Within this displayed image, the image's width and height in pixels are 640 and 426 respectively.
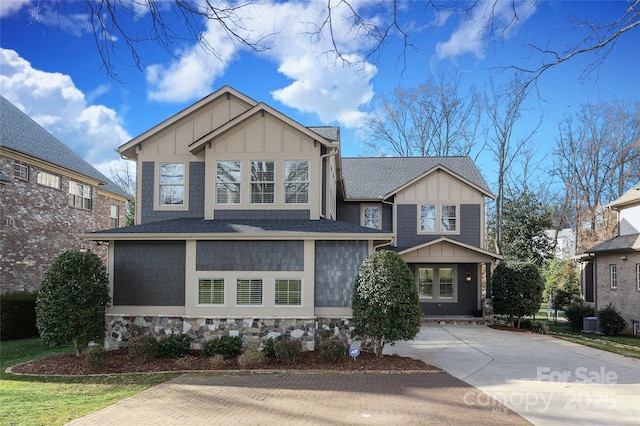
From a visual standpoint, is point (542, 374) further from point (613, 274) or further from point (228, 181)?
point (613, 274)

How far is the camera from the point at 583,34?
4.78 metres

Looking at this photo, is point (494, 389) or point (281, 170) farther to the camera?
point (281, 170)

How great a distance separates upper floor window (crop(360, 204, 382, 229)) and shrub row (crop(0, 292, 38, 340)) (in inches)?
530

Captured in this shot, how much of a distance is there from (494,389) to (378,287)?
329cm

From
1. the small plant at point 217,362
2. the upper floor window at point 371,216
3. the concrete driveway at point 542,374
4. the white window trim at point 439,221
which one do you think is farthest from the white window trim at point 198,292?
the white window trim at point 439,221

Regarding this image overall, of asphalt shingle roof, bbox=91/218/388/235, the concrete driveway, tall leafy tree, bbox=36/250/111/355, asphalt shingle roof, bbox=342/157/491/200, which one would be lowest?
the concrete driveway

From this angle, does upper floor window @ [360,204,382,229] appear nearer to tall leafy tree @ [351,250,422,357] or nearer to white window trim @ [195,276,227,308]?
tall leafy tree @ [351,250,422,357]

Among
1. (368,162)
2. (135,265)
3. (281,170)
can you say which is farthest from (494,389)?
(368,162)

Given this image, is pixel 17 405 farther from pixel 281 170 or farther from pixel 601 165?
pixel 601 165

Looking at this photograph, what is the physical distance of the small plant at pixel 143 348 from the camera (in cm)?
1112

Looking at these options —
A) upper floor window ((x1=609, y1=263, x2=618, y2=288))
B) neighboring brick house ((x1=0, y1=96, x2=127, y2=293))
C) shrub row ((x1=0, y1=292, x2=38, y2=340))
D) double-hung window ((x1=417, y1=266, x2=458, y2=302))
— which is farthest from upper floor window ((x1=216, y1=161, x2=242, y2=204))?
upper floor window ((x1=609, y1=263, x2=618, y2=288))

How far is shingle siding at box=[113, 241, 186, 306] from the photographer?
12.4 meters

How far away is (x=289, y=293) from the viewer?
12.1 metres

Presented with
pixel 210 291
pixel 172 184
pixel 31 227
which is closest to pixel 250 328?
pixel 210 291
